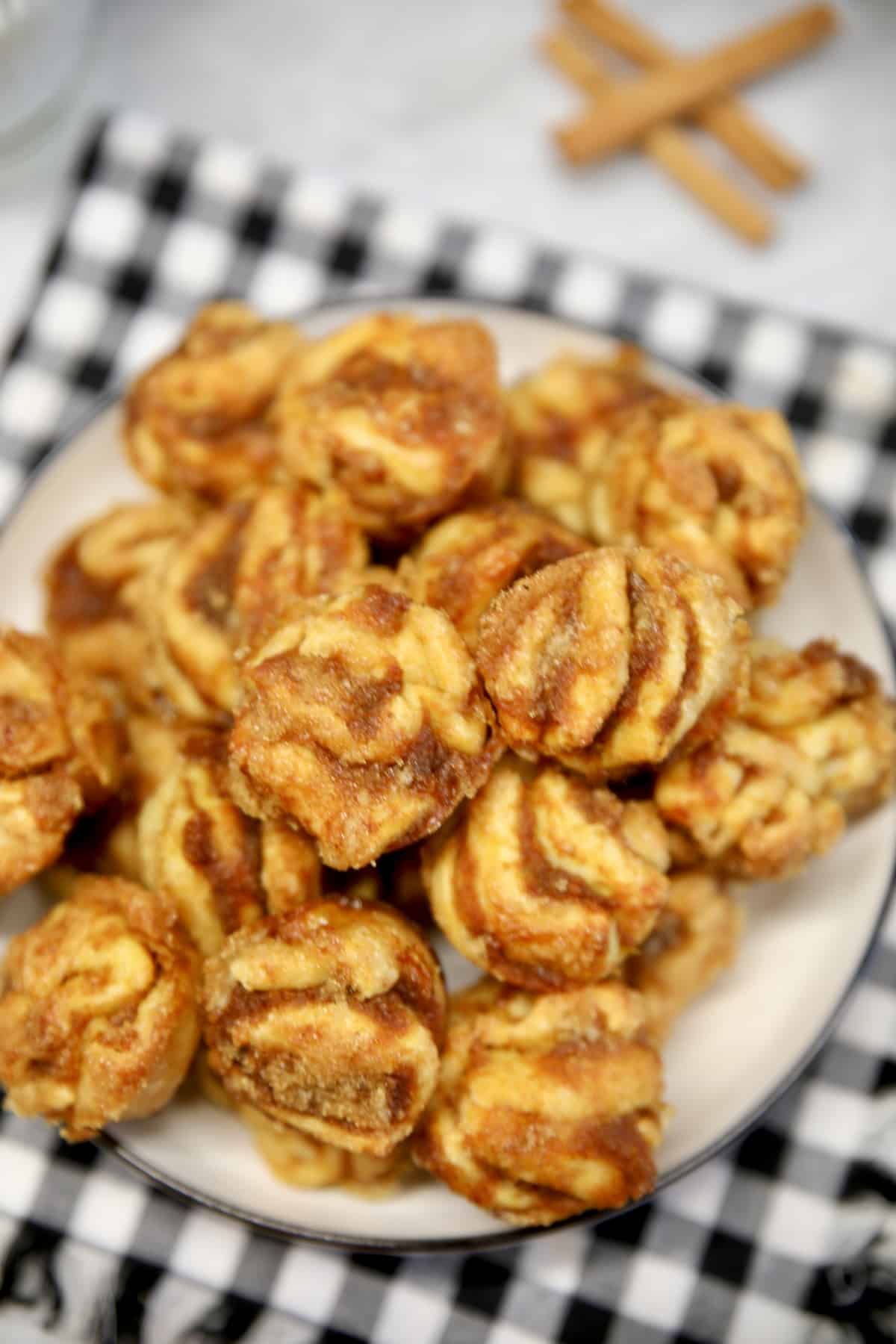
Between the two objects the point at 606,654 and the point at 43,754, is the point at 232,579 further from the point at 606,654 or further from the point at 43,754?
the point at 606,654

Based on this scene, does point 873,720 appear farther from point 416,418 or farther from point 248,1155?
point 248,1155

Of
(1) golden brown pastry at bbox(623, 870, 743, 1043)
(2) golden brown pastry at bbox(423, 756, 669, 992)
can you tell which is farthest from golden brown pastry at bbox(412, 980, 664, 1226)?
(1) golden brown pastry at bbox(623, 870, 743, 1043)

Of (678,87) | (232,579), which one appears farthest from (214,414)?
(678,87)

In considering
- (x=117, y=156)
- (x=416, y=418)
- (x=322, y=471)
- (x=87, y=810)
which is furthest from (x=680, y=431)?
(x=117, y=156)

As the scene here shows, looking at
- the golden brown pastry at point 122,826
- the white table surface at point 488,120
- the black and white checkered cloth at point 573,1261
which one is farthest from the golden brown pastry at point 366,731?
the white table surface at point 488,120

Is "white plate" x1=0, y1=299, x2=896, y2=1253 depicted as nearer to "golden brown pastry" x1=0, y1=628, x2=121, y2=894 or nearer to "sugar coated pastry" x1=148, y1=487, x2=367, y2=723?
"golden brown pastry" x1=0, y1=628, x2=121, y2=894

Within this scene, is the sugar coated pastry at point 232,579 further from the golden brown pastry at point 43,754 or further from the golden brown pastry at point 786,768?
the golden brown pastry at point 786,768
